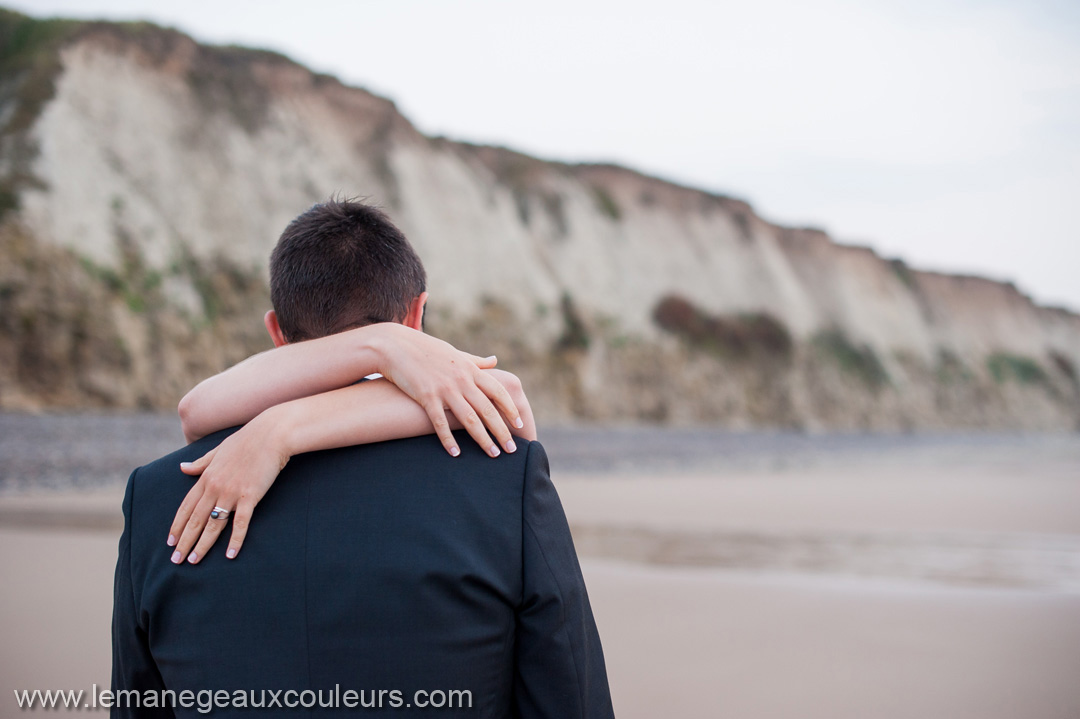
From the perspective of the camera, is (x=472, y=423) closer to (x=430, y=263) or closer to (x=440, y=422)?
(x=440, y=422)

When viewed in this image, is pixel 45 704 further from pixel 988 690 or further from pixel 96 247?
pixel 96 247

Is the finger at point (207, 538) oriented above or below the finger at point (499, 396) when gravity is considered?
below

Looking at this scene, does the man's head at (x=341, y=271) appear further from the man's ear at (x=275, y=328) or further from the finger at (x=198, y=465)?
the finger at (x=198, y=465)

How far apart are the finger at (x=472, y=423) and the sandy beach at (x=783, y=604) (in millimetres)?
2385

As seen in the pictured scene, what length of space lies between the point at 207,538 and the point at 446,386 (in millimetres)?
487

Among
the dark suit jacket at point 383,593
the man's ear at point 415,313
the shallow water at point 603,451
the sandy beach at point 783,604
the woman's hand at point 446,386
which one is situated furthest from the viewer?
the shallow water at point 603,451

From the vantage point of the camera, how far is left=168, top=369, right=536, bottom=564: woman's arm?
1348mm

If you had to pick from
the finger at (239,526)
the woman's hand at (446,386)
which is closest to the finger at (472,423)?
the woman's hand at (446,386)

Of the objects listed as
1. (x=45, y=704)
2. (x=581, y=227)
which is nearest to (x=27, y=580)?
(x=45, y=704)

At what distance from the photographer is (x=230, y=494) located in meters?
1.34

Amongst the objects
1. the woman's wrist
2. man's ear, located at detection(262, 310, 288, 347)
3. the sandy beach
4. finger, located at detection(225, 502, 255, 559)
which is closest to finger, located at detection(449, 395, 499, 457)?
the woman's wrist

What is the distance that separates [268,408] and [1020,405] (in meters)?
58.3

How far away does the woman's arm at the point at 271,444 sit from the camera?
1.35 m

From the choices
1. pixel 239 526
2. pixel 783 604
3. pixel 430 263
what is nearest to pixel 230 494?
pixel 239 526
